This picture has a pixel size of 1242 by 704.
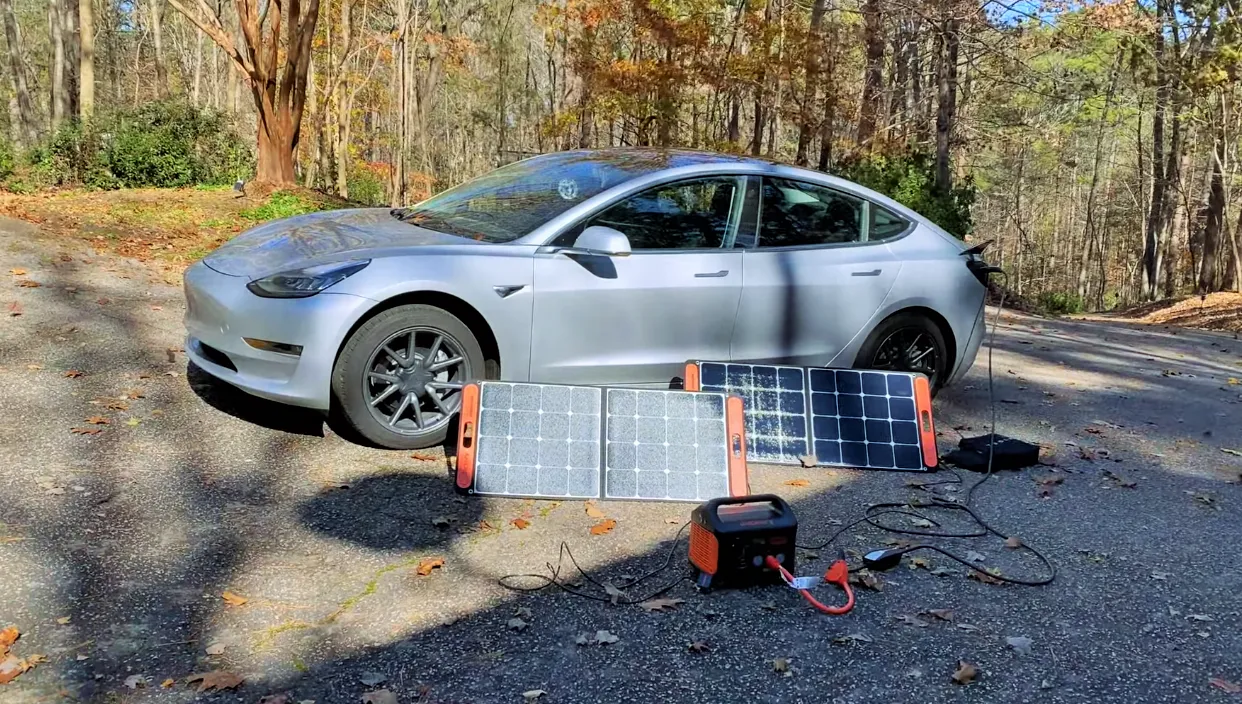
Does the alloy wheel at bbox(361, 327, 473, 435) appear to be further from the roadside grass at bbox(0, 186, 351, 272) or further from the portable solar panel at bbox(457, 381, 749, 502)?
the roadside grass at bbox(0, 186, 351, 272)

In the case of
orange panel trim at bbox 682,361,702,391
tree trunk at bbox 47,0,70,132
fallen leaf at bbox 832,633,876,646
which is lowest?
fallen leaf at bbox 832,633,876,646

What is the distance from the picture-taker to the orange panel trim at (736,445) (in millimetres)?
4332

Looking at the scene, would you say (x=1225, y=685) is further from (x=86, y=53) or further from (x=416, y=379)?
(x=86, y=53)

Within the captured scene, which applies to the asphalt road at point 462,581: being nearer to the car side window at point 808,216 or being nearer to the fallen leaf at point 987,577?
the fallen leaf at point 987,577

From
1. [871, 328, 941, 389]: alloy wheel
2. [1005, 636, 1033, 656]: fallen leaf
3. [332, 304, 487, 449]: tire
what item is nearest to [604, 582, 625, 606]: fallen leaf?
[1005, 636, 1033, 656]: fallen leaf

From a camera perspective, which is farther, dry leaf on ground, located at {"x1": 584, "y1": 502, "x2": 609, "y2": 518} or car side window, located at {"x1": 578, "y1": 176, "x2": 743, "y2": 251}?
car side window, located at {"x1": 578, "y1": 176, "x2": 743, "y2": 251}

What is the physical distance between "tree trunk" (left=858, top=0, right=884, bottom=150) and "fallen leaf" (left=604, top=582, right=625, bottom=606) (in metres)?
15.2

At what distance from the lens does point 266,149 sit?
12.6 meters

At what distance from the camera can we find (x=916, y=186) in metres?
16.2

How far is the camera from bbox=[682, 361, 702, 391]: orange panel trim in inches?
193

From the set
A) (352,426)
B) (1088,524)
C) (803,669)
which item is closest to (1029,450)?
(1088,524)

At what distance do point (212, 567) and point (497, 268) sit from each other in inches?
78.5

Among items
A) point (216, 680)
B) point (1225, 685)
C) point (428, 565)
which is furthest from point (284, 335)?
point (1225, 685)

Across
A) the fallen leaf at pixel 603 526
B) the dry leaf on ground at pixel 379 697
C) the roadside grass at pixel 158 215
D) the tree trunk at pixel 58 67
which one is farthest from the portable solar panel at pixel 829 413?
the tree trunk at pixel 58 67
